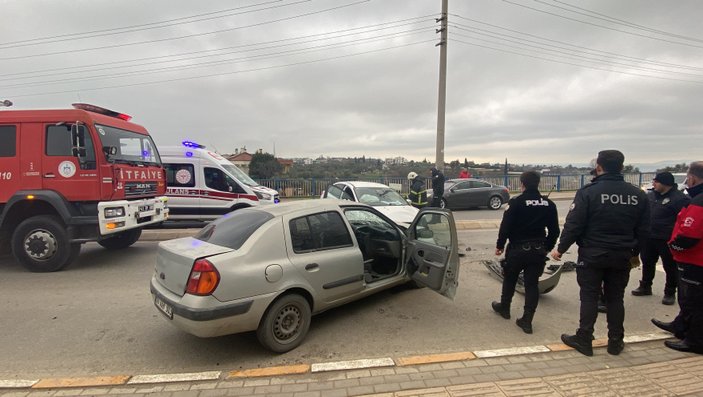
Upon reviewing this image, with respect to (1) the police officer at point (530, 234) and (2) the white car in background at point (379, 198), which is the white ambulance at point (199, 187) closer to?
(2) the white car in background at point (379, 198)

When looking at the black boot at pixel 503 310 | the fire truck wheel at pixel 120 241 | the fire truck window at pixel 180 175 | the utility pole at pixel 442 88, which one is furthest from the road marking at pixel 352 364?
the utility pole at pixel 442 88

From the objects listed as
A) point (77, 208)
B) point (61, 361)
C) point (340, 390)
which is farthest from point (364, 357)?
point (77, 208)

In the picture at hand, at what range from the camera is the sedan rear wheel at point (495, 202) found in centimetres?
1549

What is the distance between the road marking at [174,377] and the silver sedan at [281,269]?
0.32 m

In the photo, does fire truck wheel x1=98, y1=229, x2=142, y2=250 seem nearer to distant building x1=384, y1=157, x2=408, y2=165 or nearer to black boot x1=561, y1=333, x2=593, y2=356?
black boot x1=561, y1=333, x2=593, y2=356

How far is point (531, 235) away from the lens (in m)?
3.72

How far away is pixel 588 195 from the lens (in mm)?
3256

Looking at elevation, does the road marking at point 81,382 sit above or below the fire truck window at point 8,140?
below

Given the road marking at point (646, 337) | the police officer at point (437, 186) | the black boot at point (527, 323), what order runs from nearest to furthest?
the road marking at point (646, 337)
the black boot at point (527, 323)
the police officer at point (437, 186)

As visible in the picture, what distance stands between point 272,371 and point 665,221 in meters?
4.94

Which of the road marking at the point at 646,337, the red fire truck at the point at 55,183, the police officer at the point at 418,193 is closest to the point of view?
the road marking at the point at 646,337

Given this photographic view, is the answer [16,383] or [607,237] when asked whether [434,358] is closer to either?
[607,237]

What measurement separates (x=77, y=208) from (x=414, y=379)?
621cm

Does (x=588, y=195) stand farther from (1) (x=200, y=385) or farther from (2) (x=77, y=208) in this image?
(2) (x=77, y=208)
